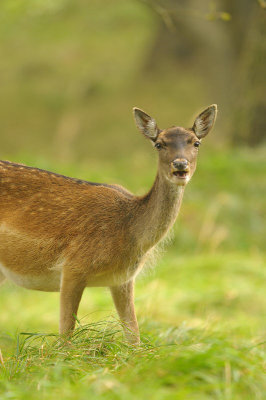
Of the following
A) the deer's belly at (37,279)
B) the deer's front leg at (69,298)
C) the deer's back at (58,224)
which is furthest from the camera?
the deer's belly at (37,279)

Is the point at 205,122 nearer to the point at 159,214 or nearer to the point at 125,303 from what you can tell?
the point at 159,214

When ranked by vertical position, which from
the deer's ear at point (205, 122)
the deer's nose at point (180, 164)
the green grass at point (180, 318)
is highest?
the deer's ear at point (205, 122)

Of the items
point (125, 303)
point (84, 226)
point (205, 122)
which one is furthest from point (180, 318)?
point (205, 122)

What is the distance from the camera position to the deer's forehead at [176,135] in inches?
234

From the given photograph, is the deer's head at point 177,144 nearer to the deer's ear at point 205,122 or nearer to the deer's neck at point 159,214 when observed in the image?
the deer's ear at point 205,122

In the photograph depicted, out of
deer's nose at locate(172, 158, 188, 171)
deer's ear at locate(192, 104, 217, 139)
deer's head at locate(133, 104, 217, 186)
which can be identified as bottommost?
deer's nose at locate(172, 158, 188, 171)

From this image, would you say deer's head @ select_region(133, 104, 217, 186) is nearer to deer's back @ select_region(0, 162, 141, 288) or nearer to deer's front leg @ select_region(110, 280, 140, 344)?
deer's back @ select_region(0, 162, 141, 288)

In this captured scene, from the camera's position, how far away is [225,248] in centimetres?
1134

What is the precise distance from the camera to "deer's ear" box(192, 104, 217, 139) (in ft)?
20.5

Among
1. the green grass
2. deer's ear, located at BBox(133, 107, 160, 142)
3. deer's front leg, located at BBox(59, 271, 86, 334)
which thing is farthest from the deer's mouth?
the green grass

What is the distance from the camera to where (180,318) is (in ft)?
28.9

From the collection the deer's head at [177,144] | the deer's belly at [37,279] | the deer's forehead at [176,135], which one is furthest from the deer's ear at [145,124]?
the deer's belly at [37,279]

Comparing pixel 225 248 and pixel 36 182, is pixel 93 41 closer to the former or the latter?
pixel 225 248

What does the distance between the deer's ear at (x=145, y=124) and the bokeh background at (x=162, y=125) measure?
148 cm
